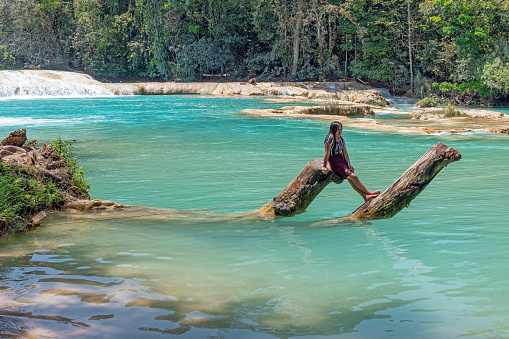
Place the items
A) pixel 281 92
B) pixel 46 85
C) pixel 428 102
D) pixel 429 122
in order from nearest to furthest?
pixel 429 122, pixel 428 102, pixel 281 92, pixel 46 85

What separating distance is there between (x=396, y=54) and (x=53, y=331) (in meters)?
42.1

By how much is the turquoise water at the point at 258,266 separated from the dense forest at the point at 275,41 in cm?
2440

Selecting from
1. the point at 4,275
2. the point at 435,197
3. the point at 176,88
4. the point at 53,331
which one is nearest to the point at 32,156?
the point at 4,275

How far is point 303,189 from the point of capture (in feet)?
22.9

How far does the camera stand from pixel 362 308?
468 centimetres

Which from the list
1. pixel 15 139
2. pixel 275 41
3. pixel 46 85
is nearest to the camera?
pixel 15 139

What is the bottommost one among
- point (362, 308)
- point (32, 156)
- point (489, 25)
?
point (362, 308)

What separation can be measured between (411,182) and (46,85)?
126 ft

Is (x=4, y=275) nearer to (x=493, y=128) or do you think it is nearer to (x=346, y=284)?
(x=346, y=284)

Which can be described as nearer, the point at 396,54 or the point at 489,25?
the point at 489,25

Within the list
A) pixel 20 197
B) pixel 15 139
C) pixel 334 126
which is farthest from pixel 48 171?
pixel 334 126

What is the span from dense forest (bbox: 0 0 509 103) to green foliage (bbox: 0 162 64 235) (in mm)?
29224

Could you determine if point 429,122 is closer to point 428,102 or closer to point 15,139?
point 428,102

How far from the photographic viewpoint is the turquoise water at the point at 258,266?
4273mm
